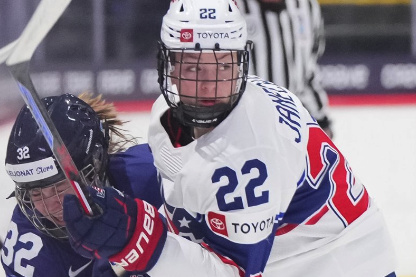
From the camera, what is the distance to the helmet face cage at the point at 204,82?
2254 millimetres

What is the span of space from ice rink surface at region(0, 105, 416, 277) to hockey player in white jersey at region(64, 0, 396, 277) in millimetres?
1388

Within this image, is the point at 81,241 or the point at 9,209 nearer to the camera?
the point at 81,241

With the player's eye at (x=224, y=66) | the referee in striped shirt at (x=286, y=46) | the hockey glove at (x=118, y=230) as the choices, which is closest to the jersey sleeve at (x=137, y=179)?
the hockey glove at (x=118, y=230)

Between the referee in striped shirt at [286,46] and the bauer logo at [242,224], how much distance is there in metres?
2.01

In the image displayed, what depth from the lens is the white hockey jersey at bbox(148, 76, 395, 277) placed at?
226 centimetres

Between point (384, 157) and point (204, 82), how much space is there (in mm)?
2628

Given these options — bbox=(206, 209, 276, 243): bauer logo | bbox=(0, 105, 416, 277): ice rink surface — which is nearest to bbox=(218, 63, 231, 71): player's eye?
bbox=(206, 209, 276, 243): bauer logo

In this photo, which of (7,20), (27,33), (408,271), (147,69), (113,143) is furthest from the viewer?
(147,69)

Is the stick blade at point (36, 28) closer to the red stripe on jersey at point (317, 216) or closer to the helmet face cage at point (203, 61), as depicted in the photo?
the helmet face cage at point (203, 61)

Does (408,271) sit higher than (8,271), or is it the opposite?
(8,271)

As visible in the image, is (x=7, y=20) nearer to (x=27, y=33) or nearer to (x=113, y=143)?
(x=113, y=143)

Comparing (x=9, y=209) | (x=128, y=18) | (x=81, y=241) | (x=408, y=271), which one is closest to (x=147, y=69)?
(x=128, y=18)

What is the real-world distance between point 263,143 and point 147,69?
3.32 metres

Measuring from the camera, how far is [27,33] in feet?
6.18
